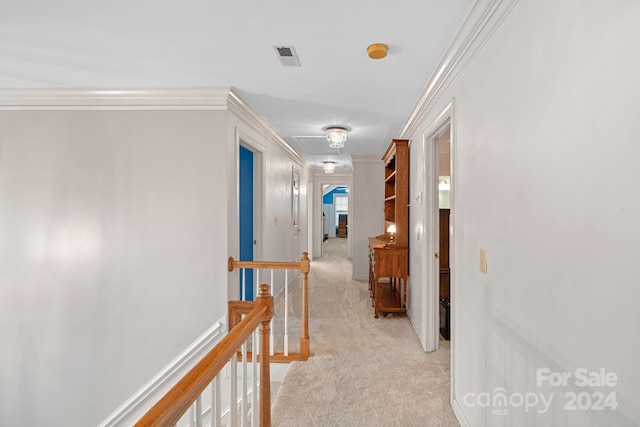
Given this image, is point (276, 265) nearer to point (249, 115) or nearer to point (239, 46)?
point (249, 115)

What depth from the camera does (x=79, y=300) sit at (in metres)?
2.74

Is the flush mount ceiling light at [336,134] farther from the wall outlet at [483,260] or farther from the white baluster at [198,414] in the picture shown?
the white baluster at [198,414]

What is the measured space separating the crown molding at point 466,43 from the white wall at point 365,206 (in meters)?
3.14

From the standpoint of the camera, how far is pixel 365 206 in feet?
19.5

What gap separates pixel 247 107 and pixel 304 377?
8.15 ft

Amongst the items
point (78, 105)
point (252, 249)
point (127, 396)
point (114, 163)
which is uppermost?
point (78, 105)

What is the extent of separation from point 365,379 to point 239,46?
253 centimetres

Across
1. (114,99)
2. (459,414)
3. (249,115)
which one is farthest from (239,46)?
(459,414)

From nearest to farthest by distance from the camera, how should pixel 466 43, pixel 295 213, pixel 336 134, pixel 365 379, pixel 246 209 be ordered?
pixel 466 43, pixel 365 379, pixel 336 134, pixel 246 209, pixel 295 213

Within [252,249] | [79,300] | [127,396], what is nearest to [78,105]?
[79,300]

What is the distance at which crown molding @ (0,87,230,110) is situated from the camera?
270 centimetres

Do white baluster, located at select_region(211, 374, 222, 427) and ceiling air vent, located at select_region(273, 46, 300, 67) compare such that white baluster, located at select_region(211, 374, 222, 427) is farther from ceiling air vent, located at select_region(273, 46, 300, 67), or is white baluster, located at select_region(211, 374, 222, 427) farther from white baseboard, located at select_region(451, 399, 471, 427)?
ceiling air vent, located at select_region(273, 46, 300, 67)

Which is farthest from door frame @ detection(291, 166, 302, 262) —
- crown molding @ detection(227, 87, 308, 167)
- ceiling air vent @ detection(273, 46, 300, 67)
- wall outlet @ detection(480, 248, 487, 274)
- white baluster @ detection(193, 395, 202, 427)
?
white baluster @ detection(193, 395, 202, 427)

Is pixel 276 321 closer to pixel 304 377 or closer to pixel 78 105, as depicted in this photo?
pixel 304 377
